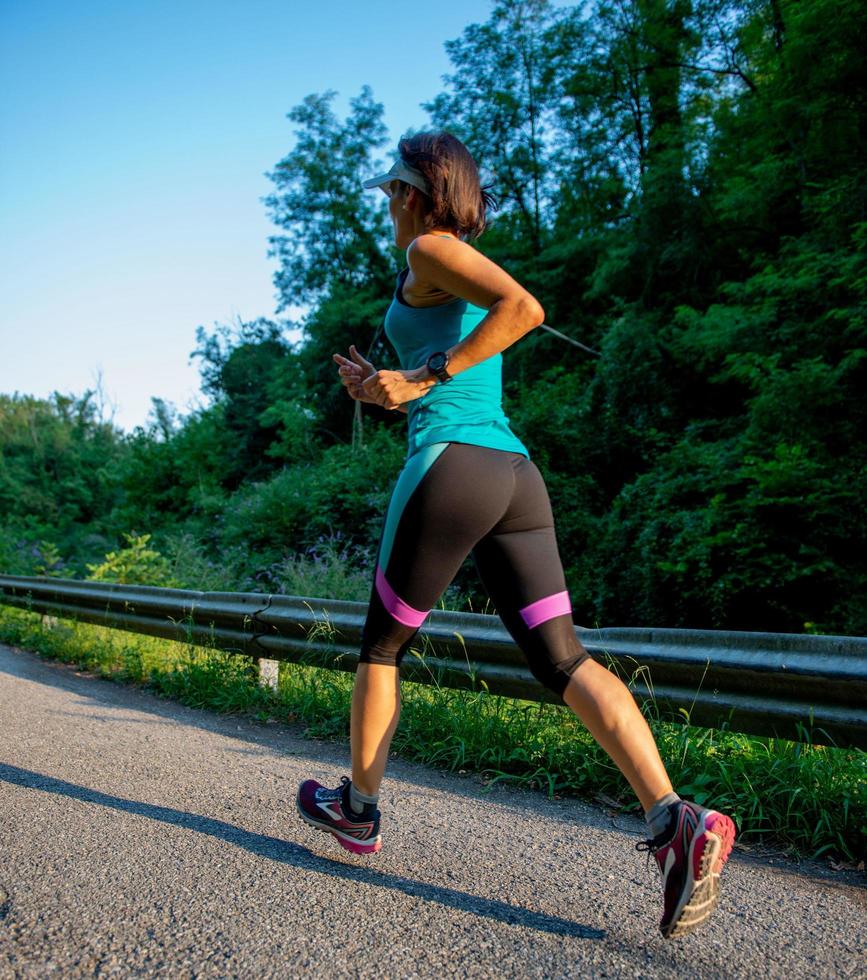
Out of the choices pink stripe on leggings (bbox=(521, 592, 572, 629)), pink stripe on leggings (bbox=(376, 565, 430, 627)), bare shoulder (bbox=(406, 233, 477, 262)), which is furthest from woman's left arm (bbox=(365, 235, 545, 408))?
pink stripe on leggings (bbox=(521, 592, 572, 629))

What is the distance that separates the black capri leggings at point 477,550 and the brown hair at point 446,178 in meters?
0.71

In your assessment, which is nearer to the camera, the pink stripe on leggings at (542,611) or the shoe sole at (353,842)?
the pink stripe on leggings at (542,611)

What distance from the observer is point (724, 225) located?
16.5 metres

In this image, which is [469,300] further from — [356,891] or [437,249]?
[356,891]

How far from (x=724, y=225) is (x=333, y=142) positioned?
75.1 ft

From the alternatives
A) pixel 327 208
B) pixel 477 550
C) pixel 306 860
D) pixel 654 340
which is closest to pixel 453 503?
pixel 477 550

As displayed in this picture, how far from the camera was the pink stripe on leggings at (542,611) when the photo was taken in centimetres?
247

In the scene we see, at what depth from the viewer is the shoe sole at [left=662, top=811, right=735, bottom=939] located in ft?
6.79

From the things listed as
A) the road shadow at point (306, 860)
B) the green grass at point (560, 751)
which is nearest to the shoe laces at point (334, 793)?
the road shadow at point (306, 860)

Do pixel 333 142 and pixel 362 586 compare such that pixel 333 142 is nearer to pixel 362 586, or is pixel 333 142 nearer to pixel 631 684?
pixel 362 586

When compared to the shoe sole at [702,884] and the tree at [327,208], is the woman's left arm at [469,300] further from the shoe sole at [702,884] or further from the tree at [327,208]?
the tree at [327,208]

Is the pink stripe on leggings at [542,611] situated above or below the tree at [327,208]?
below

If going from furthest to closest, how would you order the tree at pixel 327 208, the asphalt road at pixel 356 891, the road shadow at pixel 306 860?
the tree at pixel 327 208 < the road shadow at pixel 306 860 < the asphalt road at pixel 356 891

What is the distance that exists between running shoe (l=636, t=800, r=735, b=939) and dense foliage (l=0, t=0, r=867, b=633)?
6325 mm
